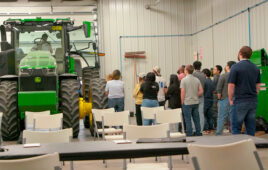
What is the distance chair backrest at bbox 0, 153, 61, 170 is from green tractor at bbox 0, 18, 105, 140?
17.6 feet

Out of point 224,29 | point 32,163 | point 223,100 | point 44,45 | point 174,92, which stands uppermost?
point 224,29

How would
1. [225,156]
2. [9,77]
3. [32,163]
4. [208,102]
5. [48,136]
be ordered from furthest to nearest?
[208,102], [9,77], [48,136], [225,156], [32,163]

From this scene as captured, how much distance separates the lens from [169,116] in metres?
6.51

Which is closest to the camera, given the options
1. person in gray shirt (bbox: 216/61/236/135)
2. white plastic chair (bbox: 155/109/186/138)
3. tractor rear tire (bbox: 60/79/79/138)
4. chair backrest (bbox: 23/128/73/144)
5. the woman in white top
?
chair backrest (bbox: 23/128/73/144)

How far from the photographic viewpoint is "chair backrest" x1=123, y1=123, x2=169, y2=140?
4.59m

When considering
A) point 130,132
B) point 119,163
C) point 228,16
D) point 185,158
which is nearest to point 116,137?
point 119,163

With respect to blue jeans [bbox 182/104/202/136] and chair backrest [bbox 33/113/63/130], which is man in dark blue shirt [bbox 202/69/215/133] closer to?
blue jeans [bbox 182/104/202/136]

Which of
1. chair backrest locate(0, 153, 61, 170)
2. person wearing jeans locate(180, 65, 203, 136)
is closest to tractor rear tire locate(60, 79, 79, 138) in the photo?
person wearing jeans locate(180, 65, 203, 136)

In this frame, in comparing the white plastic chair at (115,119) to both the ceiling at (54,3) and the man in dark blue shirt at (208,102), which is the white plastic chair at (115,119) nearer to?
the man in dark blue shirt at (208,102)

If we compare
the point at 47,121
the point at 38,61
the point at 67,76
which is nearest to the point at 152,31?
the point at 67,76

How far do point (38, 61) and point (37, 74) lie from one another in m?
0.27

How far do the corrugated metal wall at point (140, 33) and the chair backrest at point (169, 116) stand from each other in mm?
8688

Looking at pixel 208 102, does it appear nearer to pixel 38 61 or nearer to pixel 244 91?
pixel 244 91

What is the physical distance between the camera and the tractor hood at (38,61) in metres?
8.45
